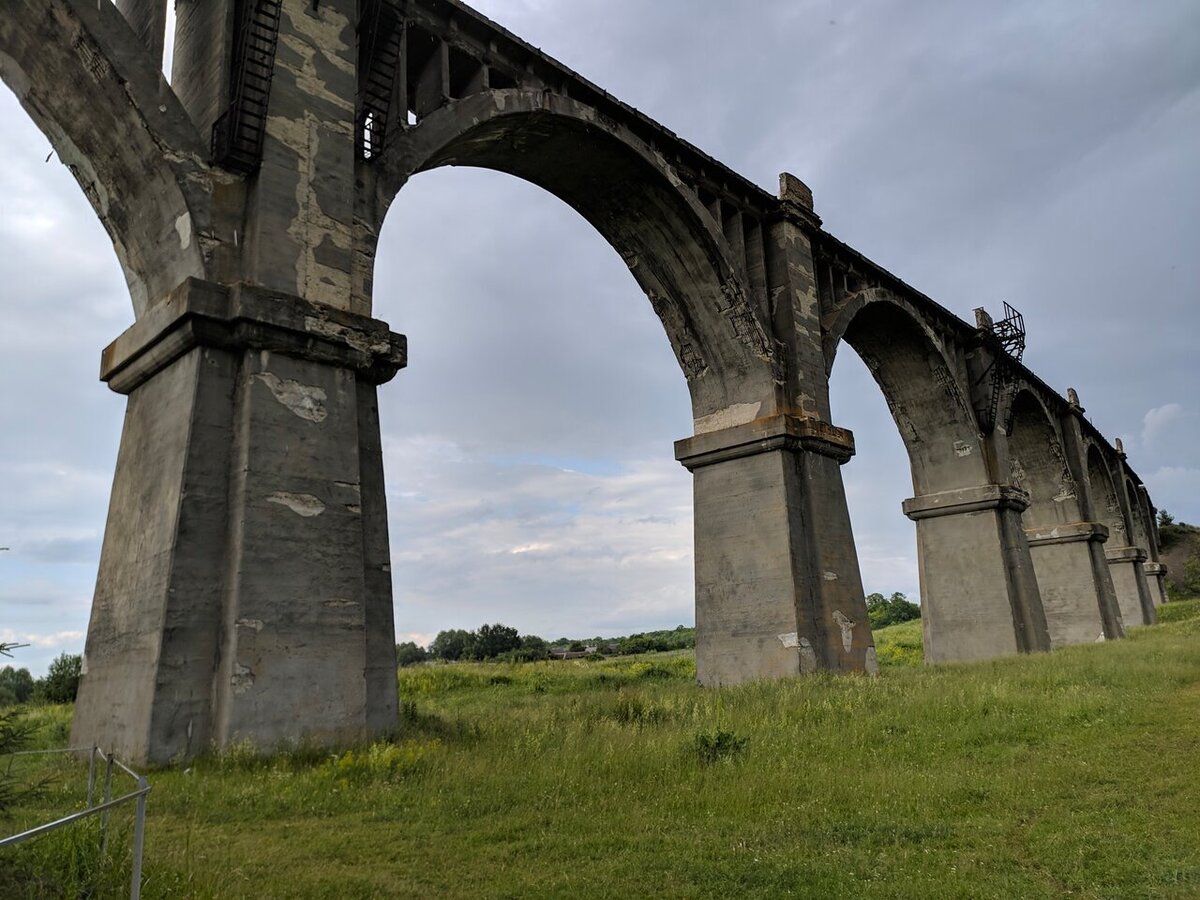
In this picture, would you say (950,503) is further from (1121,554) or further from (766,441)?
(1121,554)

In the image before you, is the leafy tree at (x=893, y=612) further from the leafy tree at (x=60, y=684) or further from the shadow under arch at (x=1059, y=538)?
the leafy tree at (x=60, y=684)

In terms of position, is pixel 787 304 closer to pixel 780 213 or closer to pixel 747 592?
pixel 780 213

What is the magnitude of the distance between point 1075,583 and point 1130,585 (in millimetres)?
13294

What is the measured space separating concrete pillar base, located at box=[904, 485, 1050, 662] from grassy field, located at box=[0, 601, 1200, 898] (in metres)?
11.3

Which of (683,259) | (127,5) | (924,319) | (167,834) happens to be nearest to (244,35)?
(127,5)

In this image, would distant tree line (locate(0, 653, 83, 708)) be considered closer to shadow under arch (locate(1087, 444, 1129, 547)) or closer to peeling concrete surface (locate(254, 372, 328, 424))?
peeling concrete surface (locate(254, 372, 328, 424))

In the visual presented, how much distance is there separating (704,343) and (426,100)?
693 cm

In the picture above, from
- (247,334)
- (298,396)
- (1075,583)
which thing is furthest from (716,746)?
(1075,583)

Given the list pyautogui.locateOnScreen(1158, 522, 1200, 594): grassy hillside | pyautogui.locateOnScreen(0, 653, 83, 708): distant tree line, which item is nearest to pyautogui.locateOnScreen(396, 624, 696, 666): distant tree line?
pyautogui.locateOnScreen(0, 653, 83, 708): distant tree line

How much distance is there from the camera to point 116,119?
829cm

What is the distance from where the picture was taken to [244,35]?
8.73m

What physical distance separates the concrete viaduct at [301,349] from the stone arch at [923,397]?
7593mm

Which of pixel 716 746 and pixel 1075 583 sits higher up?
pixel 1075 583

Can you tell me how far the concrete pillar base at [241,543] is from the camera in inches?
277
